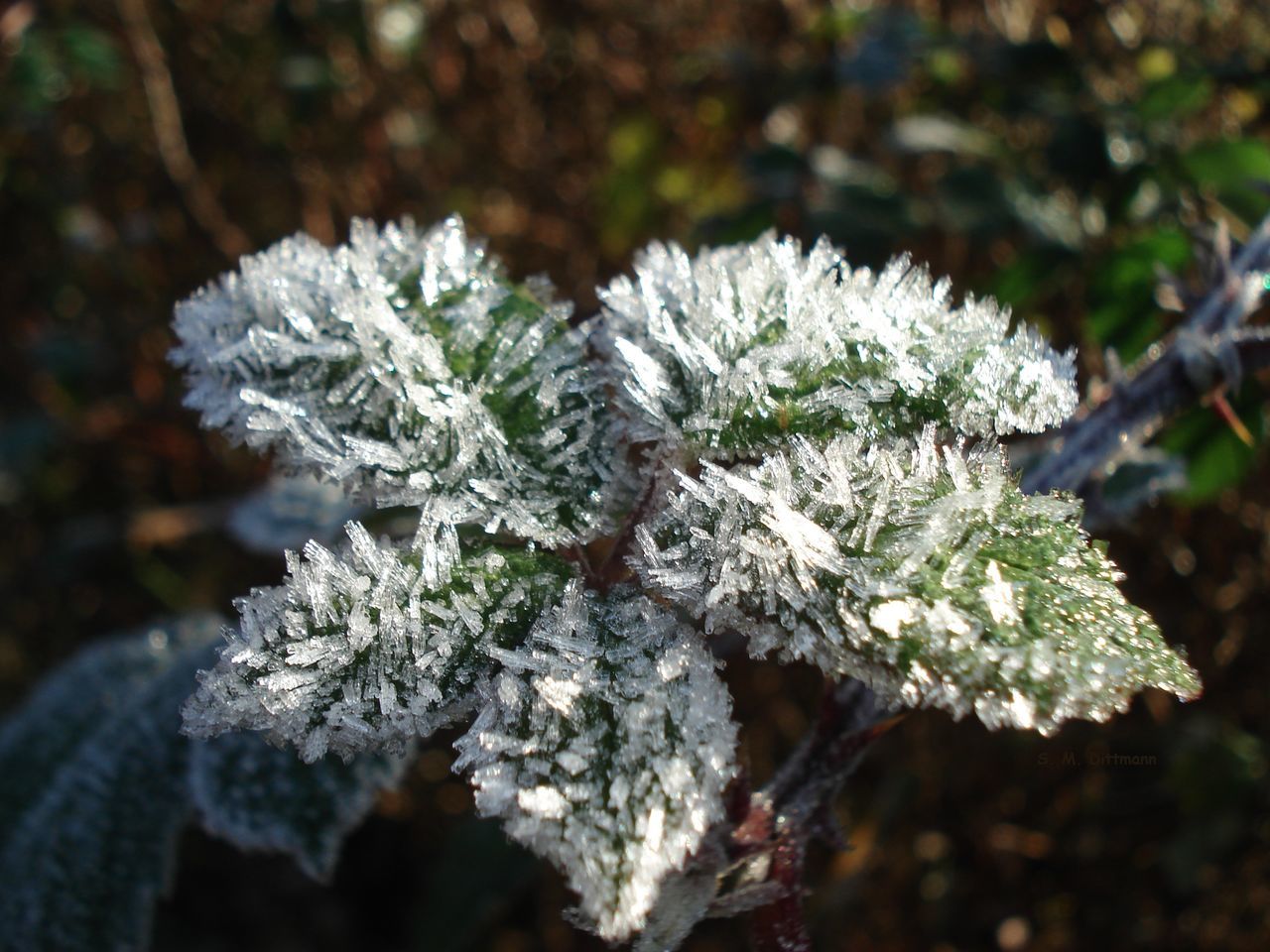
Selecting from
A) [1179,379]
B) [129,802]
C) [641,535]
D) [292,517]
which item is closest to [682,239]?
[292,517]

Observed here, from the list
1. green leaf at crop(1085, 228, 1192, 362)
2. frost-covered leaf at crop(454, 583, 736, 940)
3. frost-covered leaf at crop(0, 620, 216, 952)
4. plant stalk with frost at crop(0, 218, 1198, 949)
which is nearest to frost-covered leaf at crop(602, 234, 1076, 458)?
plant stalk with frost at crop(0, 218, 1198, 949)

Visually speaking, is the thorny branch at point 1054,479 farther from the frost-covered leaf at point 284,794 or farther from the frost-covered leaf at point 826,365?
the frost-covered leaf at point 284,794

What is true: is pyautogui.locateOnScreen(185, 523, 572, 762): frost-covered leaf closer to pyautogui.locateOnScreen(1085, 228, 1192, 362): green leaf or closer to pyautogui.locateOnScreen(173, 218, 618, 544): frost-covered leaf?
pyautogui.locateOnScreen(173, 218, 618, 544): frost-covered leaf

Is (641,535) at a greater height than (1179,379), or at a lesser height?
lesser

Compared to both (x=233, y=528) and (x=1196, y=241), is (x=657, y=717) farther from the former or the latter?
(x=233, y=528)

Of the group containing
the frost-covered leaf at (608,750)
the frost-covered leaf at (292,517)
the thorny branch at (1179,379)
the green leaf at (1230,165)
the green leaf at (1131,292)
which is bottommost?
the frost-covered leaf at (608,750)

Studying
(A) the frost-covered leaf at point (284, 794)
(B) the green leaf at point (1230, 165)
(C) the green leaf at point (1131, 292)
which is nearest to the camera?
(A) the frost-covered leaf at point (284, 794)

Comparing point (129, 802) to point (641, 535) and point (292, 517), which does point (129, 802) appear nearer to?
point (292, 517)

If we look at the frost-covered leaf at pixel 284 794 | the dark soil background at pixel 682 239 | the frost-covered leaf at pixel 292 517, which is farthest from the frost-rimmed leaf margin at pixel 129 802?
the dark soil background at pixel 682 239
